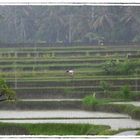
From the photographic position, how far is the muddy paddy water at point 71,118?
275 inches

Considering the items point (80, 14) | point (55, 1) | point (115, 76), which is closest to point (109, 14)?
point (80, 14)

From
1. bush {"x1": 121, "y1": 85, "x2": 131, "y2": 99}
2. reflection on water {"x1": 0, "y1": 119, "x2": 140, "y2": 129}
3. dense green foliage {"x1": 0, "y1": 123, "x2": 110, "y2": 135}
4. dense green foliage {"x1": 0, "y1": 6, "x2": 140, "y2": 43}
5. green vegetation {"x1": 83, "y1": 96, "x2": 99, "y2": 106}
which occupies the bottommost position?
dense green foliage {"x1": 0, "y1": 123, "x2": 110, "y2": 135}

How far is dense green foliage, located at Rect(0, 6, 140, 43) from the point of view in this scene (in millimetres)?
6684

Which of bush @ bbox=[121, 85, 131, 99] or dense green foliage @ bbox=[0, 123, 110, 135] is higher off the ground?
bush @ bbox=[121, 85, 131, 99]

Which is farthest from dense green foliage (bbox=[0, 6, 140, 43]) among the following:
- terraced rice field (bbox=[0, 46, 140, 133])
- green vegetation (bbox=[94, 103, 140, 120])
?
green vegetation (bbox=[94, 103, 140, 120])

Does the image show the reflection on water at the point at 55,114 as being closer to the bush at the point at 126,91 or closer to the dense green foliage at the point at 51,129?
the dense green foliage at the point at 51,129

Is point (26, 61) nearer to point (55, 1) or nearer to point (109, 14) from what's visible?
point (109, 14)

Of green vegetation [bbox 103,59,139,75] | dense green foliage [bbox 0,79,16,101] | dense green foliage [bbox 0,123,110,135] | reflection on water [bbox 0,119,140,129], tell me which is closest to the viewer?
dense green foliage [bbox 0,79,16,101]

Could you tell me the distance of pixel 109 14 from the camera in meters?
6.51

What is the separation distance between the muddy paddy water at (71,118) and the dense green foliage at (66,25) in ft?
3.96

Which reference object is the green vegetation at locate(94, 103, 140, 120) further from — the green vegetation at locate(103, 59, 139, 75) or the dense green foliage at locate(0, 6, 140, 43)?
the dense green foliage at locate(0, 6, 140, 43)

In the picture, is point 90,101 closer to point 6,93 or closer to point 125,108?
point 125,108

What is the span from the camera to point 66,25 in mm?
7047

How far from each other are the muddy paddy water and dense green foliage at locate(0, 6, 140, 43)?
3.96 ft
